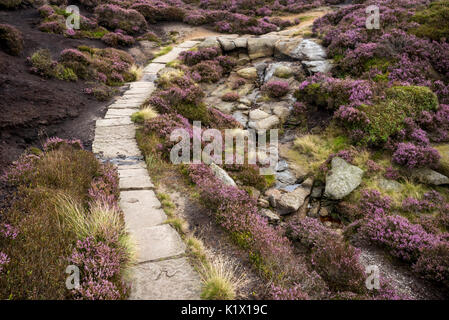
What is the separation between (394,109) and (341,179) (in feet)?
12.8

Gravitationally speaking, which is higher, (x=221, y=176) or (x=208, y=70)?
(x=208, y=70)

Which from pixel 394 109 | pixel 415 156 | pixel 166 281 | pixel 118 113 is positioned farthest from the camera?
pixel 118 113

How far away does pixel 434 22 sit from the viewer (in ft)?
39.4

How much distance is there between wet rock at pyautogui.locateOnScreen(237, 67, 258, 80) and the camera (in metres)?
15.1

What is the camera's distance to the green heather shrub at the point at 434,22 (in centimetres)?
1154

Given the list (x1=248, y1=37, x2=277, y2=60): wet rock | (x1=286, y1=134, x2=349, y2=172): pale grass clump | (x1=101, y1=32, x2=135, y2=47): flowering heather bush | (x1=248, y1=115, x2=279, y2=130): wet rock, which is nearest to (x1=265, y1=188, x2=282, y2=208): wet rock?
(x1=286, y1=134, x2=349, y2=172): pale grass clump

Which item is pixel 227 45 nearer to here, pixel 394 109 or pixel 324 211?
pixel 394 109

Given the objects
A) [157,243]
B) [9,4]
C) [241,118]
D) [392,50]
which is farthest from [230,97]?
[9,4]

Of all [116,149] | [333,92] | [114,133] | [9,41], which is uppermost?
[9,41]

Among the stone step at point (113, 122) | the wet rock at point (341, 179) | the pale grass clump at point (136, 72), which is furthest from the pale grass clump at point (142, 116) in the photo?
the wet rock at point (341, 179)

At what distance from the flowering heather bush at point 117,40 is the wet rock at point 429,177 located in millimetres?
18928

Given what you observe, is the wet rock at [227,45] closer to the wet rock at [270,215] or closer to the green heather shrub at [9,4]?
the wet rock at [270,215]

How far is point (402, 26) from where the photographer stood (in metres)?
12.7


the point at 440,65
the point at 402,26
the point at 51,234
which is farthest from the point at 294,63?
the point at 51,234
